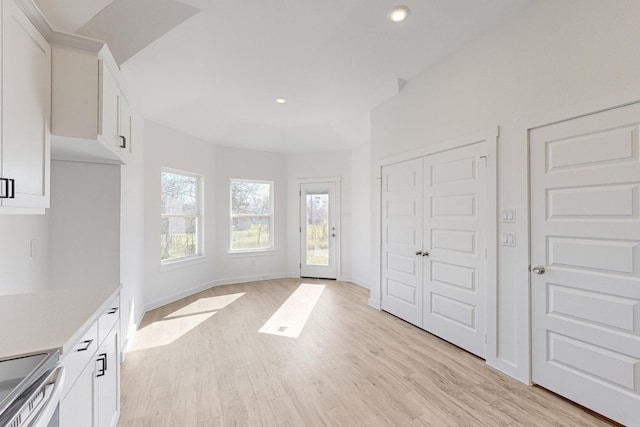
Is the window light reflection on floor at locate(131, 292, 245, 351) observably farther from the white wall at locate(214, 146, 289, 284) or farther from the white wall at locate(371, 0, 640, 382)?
the white wall at locate(371, 0, 640, 382)

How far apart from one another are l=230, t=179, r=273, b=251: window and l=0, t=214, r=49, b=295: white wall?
341 centimetres

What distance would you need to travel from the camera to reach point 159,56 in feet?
8.38

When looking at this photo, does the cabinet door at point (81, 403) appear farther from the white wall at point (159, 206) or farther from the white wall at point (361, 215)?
the white wall at point (361, 215)

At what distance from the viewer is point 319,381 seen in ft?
7.34

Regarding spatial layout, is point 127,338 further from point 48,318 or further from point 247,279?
point 247,279

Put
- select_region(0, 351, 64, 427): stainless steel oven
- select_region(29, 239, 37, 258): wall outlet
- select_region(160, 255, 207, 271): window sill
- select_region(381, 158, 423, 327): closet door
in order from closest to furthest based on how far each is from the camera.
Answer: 1. select_region(0, 351, 64, 427): stainless steel oven
2. select_region(29, 239, 37, 258): wall outlet
3. select_region(381, 158, 423, 327): closet door
4. select_region(160, 255, 207, 271): window sill

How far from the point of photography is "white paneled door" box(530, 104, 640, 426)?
1.70 meters

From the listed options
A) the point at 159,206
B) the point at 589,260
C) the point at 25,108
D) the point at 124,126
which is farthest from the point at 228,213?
the point at 589,260

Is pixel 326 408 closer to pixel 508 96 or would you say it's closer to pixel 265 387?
pixel 265 387

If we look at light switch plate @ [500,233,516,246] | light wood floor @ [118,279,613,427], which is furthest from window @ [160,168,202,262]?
light switch plate @ [500,233,516,246]

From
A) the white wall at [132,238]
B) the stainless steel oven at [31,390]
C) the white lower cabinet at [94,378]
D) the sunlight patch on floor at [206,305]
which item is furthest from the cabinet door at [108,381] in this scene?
the sunlight patch on floor at [206,305]

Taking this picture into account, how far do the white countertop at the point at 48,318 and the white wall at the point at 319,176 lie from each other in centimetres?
430

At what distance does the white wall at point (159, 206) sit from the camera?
3830 millimetres

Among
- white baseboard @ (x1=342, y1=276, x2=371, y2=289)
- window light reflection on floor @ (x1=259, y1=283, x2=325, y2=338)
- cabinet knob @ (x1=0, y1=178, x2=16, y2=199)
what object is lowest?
window light reflection on floor @ (x1=259, y1=283, x2=325, y2=338)
